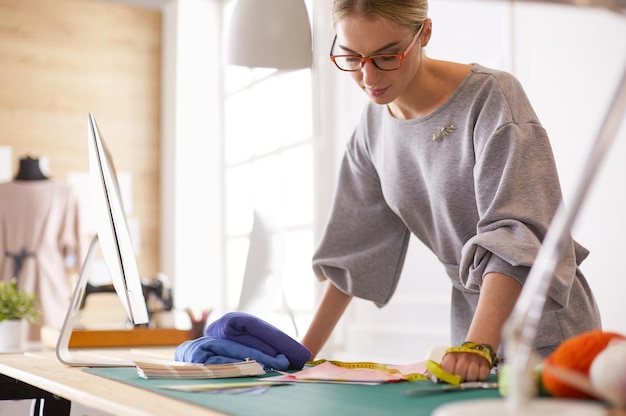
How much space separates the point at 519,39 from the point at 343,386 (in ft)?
6.05

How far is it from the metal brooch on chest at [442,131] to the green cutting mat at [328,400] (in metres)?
0.59

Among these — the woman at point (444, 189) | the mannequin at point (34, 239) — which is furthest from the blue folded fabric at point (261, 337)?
the mannequin at point (34, 239)

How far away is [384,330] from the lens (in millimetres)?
3506

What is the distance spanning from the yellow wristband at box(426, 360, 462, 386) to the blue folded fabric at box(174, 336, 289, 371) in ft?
1.01

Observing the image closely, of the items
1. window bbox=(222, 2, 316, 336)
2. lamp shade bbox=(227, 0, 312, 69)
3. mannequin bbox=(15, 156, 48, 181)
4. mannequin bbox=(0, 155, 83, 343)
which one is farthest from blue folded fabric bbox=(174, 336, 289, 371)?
mannequin bbox=(15, 156, 48, 181)

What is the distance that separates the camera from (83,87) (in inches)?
217

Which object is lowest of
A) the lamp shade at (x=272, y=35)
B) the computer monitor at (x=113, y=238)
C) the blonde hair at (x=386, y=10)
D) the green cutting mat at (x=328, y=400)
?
the green cutting mat at (x=328, y=400)

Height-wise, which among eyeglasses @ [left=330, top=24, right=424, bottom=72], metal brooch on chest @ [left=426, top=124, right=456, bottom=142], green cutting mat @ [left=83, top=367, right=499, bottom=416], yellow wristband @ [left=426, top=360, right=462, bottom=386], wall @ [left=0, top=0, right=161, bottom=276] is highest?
wall @ [left=0, top=0, right=161, bottom=276]

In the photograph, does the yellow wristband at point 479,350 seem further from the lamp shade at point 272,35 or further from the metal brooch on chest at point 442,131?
the lamp shade at point 272,35

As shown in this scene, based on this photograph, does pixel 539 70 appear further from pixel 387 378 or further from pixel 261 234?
pixel 387 378

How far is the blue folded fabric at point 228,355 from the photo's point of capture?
51.5 inches

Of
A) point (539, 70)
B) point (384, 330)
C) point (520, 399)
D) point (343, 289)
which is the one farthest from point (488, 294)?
point (384, 330)

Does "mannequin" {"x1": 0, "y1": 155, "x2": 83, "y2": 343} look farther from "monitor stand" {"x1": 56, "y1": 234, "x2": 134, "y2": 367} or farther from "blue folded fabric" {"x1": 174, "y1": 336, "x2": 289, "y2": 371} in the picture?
"blue folded fabric" {"x1": 174, "y1": 336, "x2": 289, "y2": 371}

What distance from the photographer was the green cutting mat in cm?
87
